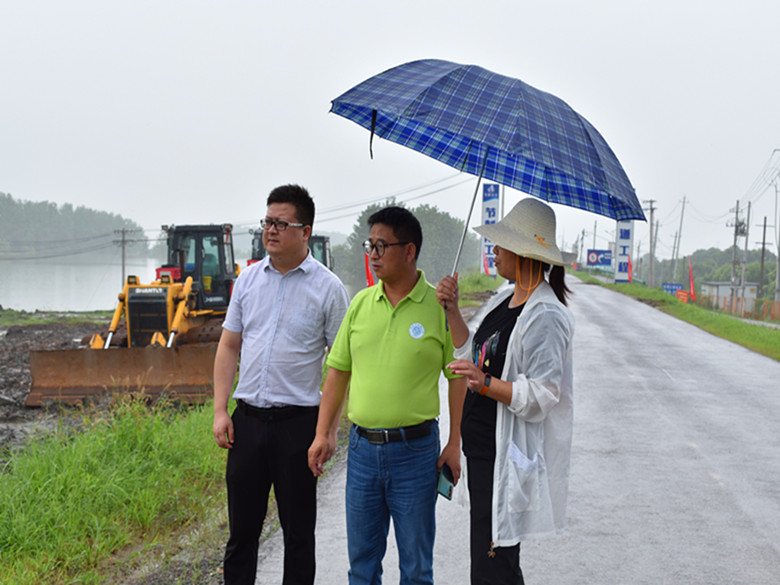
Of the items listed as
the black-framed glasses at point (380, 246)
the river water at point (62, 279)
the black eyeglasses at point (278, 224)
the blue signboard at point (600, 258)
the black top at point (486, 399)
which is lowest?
the river water at point (62, 279)

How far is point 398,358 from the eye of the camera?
2.61 metres

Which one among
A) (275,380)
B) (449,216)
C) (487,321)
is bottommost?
(275,380)

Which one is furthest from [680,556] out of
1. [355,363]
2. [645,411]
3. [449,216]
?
[449,216]

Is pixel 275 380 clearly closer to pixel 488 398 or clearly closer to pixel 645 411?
pixel 488 398

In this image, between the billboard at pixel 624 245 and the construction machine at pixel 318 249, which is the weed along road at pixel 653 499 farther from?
the billboard at pixel 624 245

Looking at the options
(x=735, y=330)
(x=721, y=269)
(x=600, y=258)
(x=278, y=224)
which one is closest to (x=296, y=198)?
(x=278, y=224)

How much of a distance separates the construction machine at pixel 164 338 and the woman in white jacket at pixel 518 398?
4.89 meters

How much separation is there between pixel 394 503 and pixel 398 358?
59cm

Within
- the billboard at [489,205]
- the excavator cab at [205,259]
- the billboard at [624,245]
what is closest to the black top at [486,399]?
the excavator cab at [205,259]

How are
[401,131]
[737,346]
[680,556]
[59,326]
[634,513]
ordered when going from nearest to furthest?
[401,131]
[680,556]
[634,513]
[737,346]
[59,326]

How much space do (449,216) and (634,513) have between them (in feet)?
399

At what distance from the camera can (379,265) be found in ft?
8.68

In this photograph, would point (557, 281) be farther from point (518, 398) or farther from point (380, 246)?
point (380, 246)

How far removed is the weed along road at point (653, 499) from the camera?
3.85 meters
